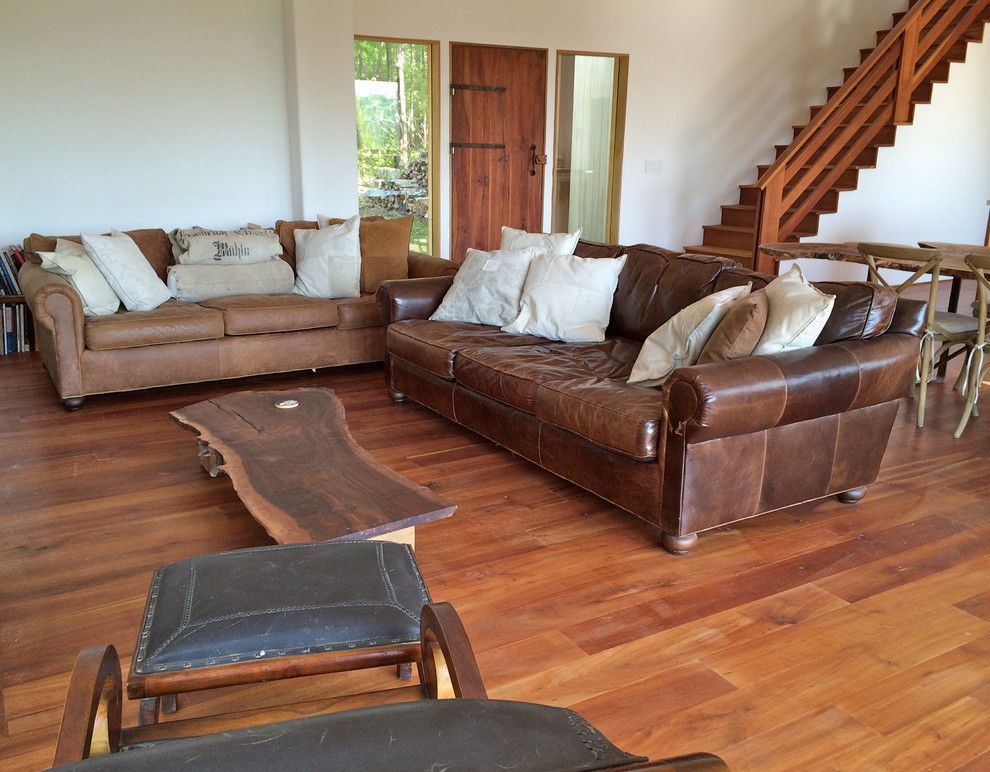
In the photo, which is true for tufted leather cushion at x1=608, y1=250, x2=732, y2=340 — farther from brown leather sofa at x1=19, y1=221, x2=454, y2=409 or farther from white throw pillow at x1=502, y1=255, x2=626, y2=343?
brown leather sofa at x1=19, y1=221, x2=454, y2=409

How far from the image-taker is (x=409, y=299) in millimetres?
4570

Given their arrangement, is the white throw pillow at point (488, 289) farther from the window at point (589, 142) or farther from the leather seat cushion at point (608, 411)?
the window at point (589, 142)

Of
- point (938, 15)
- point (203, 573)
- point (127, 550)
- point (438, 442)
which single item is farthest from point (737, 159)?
point (203, 573)

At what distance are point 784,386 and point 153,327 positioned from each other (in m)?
3.25

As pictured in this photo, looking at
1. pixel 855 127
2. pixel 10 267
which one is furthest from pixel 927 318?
pixel 10 267

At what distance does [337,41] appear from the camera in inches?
237

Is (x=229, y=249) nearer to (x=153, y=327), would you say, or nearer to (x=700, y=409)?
(x=153, y=327)

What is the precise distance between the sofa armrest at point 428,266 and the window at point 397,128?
4.56 feet

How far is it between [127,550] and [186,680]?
1514 millimetres

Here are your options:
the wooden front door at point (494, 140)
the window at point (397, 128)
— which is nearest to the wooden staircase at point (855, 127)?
the wooden front door at point (494, 140)

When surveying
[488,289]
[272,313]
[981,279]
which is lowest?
[272,313]

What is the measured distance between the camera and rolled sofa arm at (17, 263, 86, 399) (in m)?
4.18

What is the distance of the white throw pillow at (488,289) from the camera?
4266mm

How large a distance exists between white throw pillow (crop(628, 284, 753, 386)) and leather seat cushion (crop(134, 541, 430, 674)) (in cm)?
166
